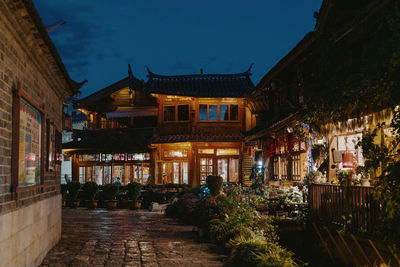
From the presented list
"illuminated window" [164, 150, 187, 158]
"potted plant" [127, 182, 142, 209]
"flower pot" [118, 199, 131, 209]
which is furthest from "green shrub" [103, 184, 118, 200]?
"illuminated window" [164, 150, 187, 158]

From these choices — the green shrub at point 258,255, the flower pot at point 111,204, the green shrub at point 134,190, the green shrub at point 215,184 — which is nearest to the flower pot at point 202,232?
the green shrub at point 215,184

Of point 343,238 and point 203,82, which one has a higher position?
point 203,82

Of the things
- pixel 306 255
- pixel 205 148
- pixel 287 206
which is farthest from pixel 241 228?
pixel 205 148

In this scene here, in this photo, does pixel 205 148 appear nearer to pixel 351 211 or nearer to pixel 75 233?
pixel 75 233

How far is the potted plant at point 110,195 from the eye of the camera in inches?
952

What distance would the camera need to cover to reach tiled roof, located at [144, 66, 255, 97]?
97.2ft

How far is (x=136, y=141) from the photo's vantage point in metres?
29.8

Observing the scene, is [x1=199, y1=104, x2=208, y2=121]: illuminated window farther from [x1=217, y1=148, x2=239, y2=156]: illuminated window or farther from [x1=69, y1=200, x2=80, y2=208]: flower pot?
[x1=69, y1=200, x2=80, y2=208]: flower pot

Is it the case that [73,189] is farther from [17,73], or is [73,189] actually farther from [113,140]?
[17,73]

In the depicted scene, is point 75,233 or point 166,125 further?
point 166,125

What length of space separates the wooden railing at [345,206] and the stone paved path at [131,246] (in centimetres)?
277

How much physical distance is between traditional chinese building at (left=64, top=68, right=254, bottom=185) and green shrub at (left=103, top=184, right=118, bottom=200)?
5328 mm

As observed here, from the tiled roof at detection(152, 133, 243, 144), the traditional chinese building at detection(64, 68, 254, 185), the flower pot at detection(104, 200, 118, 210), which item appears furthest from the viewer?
the traditional chinese building at detection(64, 68, 254, 185)

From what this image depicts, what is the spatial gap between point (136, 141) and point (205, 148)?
474cm
